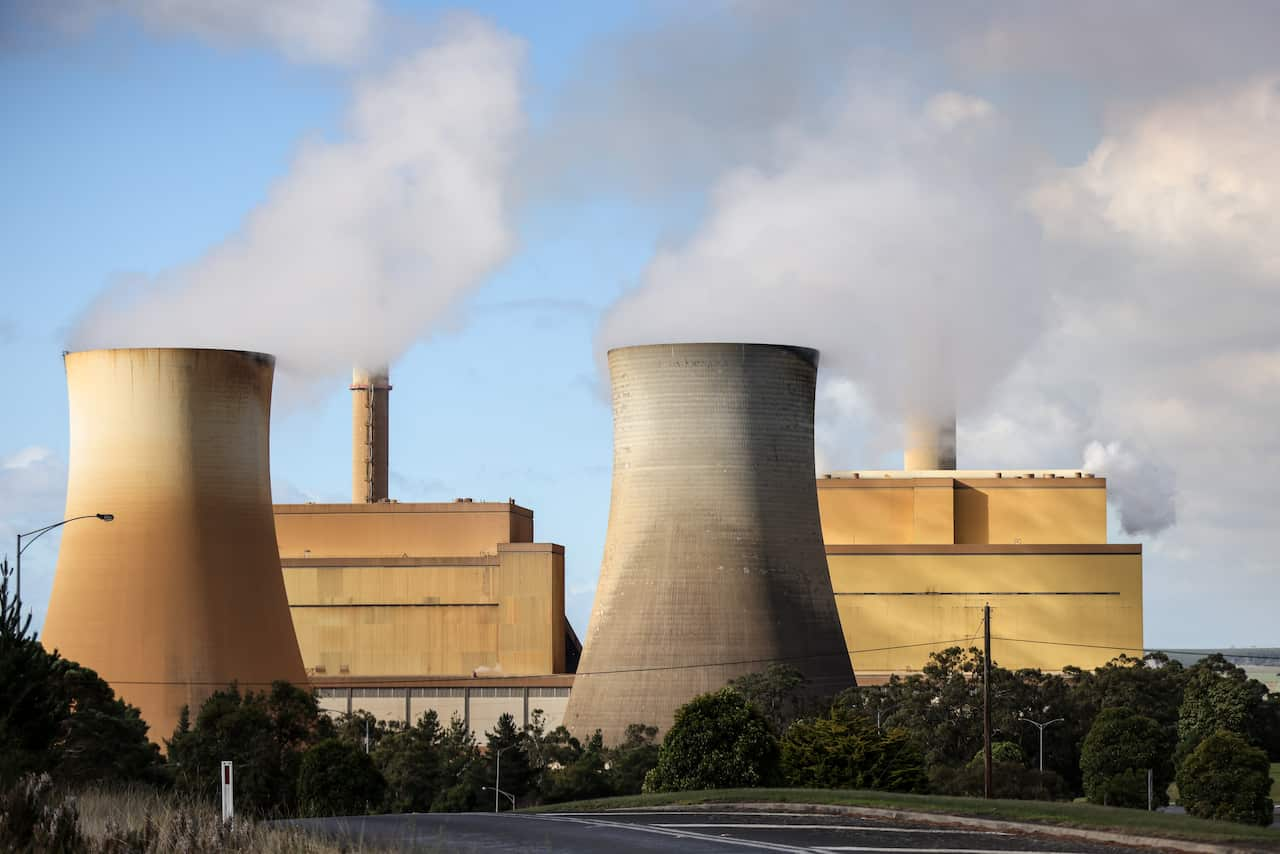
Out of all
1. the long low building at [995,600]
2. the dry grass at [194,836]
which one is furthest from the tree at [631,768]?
the dry grass at [194,836]

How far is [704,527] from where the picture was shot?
41.2 m

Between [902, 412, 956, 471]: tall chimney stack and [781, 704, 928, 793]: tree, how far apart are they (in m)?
35.2

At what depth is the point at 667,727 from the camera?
139ft

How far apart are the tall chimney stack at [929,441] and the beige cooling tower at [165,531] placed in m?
31.0

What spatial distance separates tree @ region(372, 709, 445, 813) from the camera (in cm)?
4231

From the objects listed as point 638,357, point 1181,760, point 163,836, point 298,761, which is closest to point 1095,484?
point 1181,760

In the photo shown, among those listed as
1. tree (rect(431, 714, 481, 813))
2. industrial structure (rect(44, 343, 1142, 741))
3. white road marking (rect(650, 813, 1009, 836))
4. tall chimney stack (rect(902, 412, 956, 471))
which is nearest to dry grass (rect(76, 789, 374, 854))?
white road marking (rect(650, 813, 1009, 836))

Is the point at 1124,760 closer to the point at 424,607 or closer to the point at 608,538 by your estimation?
the point at 608,538

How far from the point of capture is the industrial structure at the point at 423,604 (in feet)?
186

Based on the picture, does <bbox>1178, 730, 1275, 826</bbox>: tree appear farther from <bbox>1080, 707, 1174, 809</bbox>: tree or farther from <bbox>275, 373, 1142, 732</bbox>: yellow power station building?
<bbox>275, 373, 1142, 732</bbox>: yellow power station building

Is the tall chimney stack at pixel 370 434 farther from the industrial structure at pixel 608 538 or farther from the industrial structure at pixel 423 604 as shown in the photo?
the industrial structure at pixel 608 538

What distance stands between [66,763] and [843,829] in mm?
12426

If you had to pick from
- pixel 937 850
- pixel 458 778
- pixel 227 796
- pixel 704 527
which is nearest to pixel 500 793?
pixel 458 778

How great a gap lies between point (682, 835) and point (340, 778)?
15.5 m
